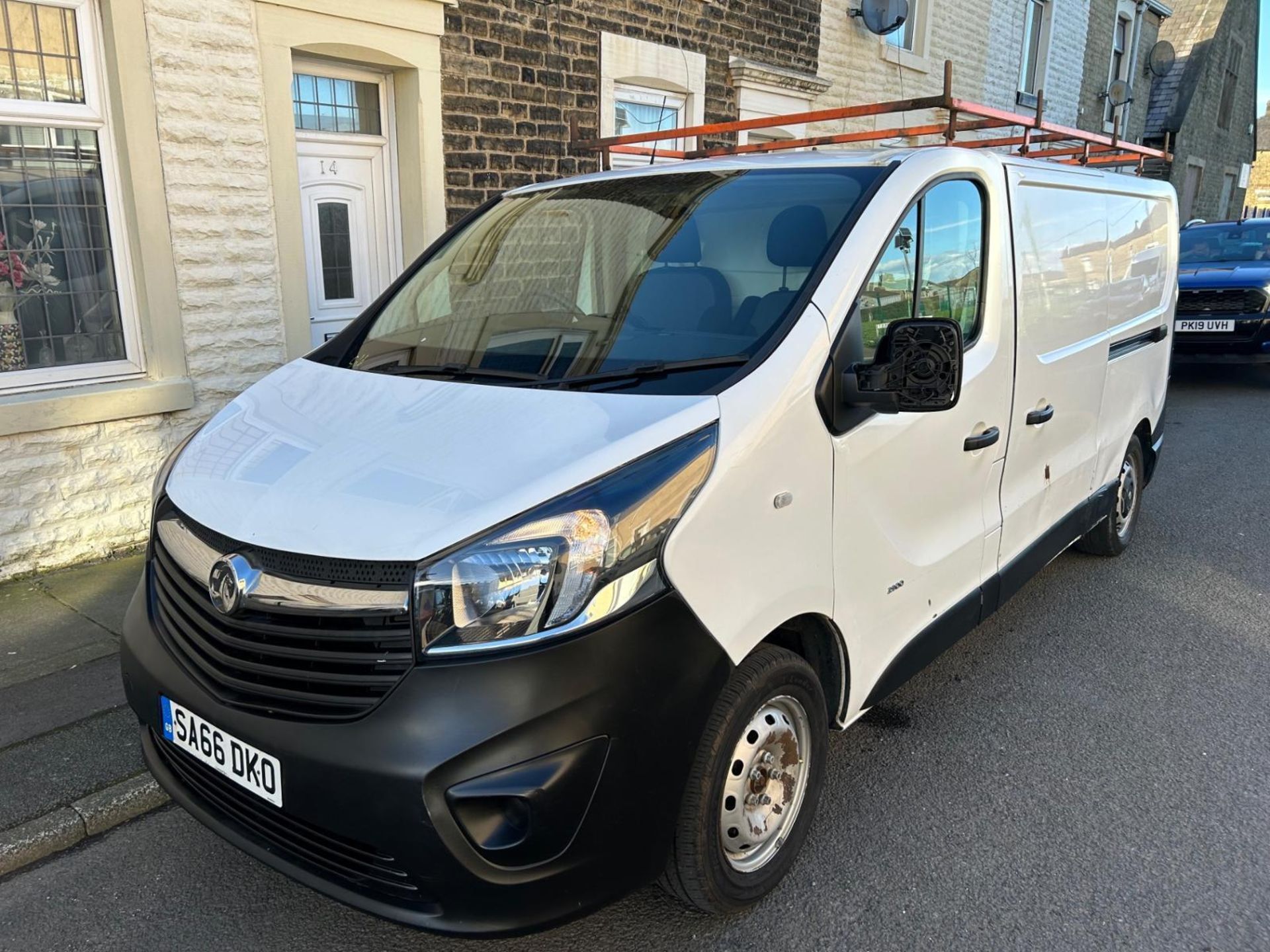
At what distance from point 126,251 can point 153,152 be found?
1.92 ft

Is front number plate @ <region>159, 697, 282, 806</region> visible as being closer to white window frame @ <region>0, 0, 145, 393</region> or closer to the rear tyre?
white window frame @ <region>0, 0, 145, 393</region>

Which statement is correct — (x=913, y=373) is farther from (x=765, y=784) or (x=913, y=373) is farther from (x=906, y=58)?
(x=906, y=58)

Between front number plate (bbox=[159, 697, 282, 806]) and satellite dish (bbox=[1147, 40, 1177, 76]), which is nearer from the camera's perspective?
front number plate (bbox=[159, 697, 282, 806])

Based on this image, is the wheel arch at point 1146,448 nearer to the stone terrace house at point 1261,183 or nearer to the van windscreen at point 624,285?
the van windscreen at point 624,285

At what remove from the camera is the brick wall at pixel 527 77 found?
23.3 ft

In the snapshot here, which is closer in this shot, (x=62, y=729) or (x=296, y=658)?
(x=296, y=658)

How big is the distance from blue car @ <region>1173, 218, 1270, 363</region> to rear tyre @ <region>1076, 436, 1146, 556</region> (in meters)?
6.29

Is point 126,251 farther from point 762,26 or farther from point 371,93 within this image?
point 762,26

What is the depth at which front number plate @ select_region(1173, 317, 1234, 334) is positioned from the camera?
11.2 meters

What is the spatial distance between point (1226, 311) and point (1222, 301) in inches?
4.6

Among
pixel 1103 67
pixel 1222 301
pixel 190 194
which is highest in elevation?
pixel 1103 67

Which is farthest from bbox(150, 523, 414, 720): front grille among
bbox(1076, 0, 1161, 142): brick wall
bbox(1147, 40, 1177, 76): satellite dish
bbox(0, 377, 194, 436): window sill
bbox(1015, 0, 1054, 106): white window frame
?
bbox(1147, 40, 1177, 76): satellite dish

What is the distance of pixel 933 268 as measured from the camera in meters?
3.12

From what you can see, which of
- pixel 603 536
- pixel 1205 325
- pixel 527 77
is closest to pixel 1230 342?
pixel 1205 325
